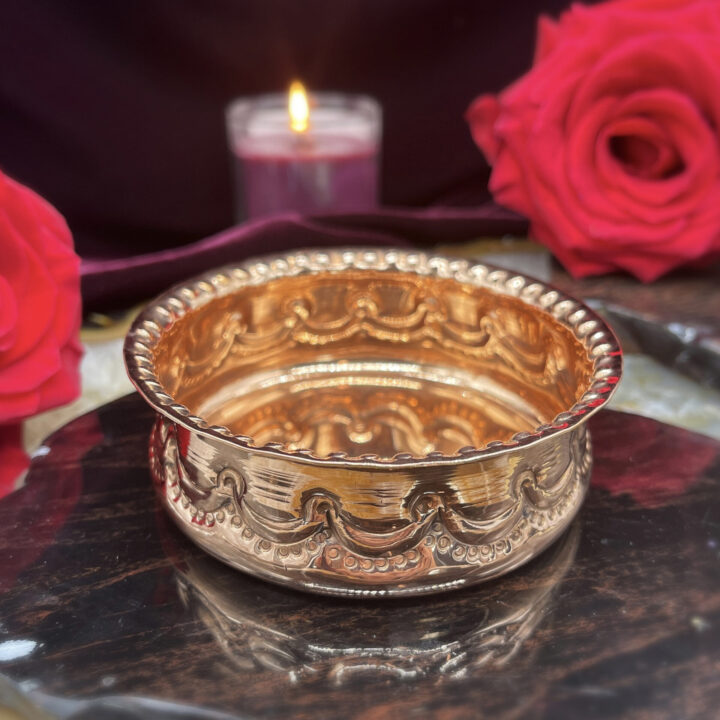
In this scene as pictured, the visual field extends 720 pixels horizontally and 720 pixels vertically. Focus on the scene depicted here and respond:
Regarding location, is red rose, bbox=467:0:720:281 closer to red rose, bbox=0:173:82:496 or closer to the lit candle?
the lit candle

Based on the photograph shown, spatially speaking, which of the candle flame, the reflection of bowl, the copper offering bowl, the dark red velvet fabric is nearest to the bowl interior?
the copper offering bowl

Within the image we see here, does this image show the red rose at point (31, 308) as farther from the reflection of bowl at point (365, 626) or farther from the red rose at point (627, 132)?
the red rose at point (627, 132)

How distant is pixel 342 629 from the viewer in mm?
405

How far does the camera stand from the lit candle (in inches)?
32.2

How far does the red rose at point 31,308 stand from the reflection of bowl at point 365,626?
0.14 metres

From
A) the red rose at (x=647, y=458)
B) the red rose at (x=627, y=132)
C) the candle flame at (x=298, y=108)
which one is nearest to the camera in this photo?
the red rose at (x=647, y=458)

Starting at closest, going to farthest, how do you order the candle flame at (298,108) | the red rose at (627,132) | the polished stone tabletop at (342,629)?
the polished stone tabletop at (342,629), the red rose at (627,132), the candle flame at (298,108)

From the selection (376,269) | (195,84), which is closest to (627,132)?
(376,269)

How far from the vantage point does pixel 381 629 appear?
15.9 inches

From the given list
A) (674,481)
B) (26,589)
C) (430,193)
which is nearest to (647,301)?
(674,481)

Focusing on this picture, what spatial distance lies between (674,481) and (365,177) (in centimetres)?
41

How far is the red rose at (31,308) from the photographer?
0.52 m

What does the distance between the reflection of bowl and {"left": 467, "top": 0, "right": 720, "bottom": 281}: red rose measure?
0.33 metres

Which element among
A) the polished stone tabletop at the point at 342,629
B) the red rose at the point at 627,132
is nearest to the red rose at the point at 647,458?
the polished stone tabletop at the point at 342,629
